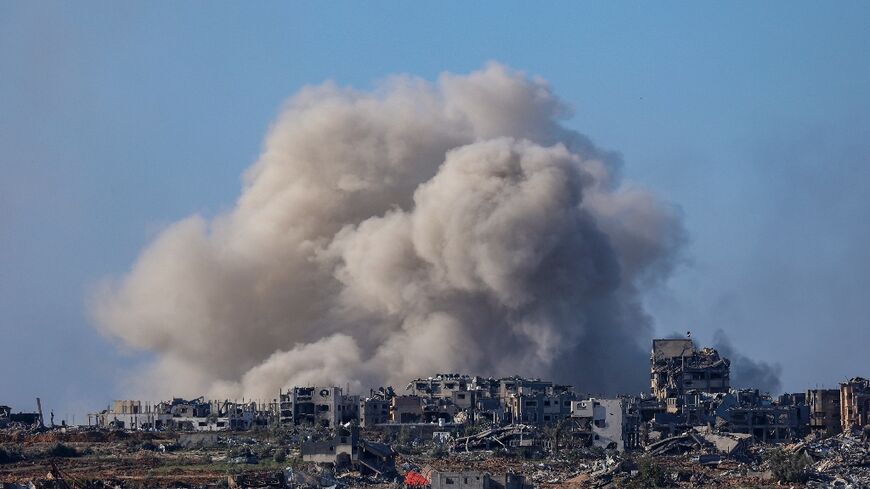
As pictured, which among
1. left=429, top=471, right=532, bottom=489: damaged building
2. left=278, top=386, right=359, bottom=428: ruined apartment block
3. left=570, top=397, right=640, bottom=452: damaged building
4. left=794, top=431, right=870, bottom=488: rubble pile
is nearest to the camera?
left=429, top=471, right=532, bottom=489: damaged building

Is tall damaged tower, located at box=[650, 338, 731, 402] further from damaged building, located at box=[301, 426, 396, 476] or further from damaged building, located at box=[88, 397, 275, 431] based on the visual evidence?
damaged building, located at box=[301, 426, 396, 476]

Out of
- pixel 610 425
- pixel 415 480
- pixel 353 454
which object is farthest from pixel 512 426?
pixel 415 480

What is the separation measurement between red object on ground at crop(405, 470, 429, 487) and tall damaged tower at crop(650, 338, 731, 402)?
23.4 m

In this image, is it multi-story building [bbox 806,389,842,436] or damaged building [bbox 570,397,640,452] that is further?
multi-story building [bbox 806,389,842,436]

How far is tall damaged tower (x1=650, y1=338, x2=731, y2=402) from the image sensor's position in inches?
2670

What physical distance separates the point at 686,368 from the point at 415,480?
26.1 m

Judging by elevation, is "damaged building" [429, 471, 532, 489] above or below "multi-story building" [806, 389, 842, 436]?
below

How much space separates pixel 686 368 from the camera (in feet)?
224

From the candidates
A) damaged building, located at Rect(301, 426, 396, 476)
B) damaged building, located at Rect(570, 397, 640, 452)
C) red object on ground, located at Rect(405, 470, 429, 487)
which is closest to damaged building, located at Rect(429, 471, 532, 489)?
red object on ground, located at Rect(405, 470, 429, 487)

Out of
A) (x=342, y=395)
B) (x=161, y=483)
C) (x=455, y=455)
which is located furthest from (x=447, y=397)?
(x=161, y=483)

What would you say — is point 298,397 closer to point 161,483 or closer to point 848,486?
point 161,483

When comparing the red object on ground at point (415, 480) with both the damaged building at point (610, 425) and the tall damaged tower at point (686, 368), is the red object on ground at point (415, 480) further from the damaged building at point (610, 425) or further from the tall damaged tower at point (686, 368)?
the tall damaged tower at point (686, 368)

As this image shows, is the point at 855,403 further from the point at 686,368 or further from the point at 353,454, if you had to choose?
the point at 353,454

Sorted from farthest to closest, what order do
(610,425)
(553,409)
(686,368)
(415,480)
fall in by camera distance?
(686,368), (553,409), (610,425), (415,480)
